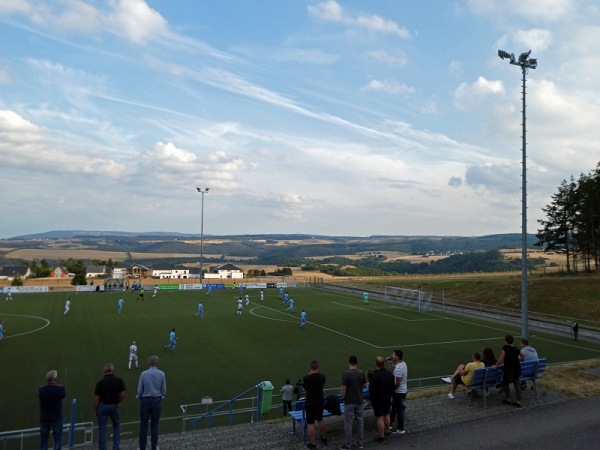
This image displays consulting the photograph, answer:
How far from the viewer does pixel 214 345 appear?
26.9 m

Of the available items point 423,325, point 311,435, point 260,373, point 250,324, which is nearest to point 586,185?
point 423,325

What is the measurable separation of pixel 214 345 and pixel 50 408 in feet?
62.8

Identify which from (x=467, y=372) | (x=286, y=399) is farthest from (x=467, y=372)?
(x=286, y=399)

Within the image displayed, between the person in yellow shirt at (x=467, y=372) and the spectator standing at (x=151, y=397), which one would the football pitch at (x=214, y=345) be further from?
the person in yellow shirt at (x=467, y=372)

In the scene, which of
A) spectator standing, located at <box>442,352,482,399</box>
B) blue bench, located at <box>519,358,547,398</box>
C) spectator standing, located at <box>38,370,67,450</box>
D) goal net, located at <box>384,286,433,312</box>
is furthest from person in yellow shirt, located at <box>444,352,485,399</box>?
goal net, located at <box>384,286,433,312</box>

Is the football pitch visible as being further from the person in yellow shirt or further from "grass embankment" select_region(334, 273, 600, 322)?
"grass embankment" select_region(334, 273, 600, 322)

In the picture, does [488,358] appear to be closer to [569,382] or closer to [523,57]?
[569,382]

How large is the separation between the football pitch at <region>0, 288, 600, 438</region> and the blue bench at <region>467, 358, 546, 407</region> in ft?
18.8

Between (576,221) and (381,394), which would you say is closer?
(381,394)

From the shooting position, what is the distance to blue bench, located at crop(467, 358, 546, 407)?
434 inches

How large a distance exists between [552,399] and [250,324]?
2530 cm

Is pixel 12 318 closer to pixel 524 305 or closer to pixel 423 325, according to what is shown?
pixel 423 325

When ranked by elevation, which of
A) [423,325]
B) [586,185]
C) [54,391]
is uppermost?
[586,185]

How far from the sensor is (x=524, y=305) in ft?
59.5
